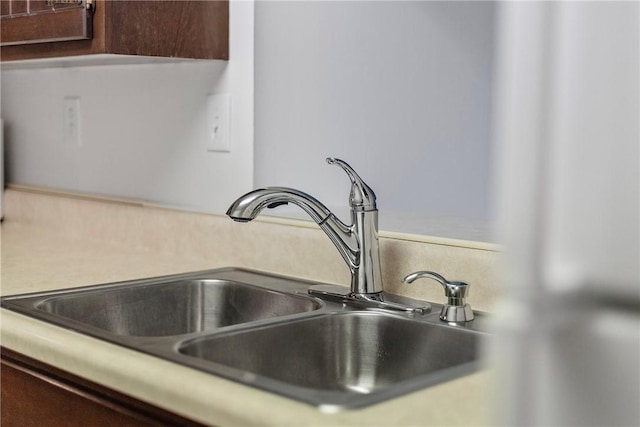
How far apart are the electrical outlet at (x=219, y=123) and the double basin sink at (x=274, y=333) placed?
0.99ft

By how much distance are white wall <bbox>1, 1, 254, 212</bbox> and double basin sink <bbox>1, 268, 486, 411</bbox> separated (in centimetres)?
30

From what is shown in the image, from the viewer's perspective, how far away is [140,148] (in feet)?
6.30

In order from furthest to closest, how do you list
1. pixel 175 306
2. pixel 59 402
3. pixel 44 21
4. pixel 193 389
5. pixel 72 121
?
pixel 72 121 → pixel 44 21 → pixel 175 306 → pixel 59 402 → pixel 193 389

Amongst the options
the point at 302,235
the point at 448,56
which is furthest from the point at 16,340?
the point at 448,56

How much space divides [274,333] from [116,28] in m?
0.69

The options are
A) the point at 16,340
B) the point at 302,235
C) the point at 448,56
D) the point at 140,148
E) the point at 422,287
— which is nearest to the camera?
the point at 16,340

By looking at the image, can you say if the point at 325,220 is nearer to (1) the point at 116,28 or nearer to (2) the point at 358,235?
(2) the point at 358,235

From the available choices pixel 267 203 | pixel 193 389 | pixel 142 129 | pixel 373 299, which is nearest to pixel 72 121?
pixel 142 129

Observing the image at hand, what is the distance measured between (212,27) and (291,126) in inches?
9.7

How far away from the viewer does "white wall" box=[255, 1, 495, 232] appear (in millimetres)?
1683

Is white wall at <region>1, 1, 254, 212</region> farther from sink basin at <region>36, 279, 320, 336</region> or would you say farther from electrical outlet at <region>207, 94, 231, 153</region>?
sink basin at <region>36, 279, 320, 336</region>

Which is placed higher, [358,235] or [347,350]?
[358,235]

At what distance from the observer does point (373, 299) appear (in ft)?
4.09

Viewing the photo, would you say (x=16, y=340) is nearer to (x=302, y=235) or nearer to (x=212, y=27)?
(x=302, y=235)
